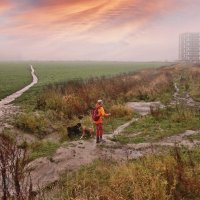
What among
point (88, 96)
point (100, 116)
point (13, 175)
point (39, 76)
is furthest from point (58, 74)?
point (13, 175)

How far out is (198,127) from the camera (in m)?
19.6

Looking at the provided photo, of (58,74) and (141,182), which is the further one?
(58,74)

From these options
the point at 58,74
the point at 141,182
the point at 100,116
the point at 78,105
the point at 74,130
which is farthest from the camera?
the point at 58,74

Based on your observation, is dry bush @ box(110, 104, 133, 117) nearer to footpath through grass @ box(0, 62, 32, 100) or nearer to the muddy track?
the muddy track

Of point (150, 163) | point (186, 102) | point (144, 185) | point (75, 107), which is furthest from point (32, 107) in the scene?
point (144, 185)

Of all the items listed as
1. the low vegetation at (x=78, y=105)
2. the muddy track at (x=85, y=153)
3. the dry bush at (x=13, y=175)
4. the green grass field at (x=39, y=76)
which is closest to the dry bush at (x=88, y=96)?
the low vegetation at (x=78, y=105)

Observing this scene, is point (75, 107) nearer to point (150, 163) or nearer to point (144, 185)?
point (150, 163)

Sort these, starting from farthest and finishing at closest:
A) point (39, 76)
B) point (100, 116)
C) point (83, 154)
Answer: point (39, 76), point (100, 116), point (83, 154)

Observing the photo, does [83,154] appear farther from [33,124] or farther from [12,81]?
[12,81]

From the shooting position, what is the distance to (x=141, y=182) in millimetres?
10117

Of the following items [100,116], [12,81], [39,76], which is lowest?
[39,76]

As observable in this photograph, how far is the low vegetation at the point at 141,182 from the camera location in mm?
9227

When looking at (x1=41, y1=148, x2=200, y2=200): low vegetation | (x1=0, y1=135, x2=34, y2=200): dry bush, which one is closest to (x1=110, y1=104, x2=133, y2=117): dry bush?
(x1=41, y1=148, x2=200, y2=200): low vegetation

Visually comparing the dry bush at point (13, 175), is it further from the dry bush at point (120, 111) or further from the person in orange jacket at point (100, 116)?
the dry bush at point (120, 111)
